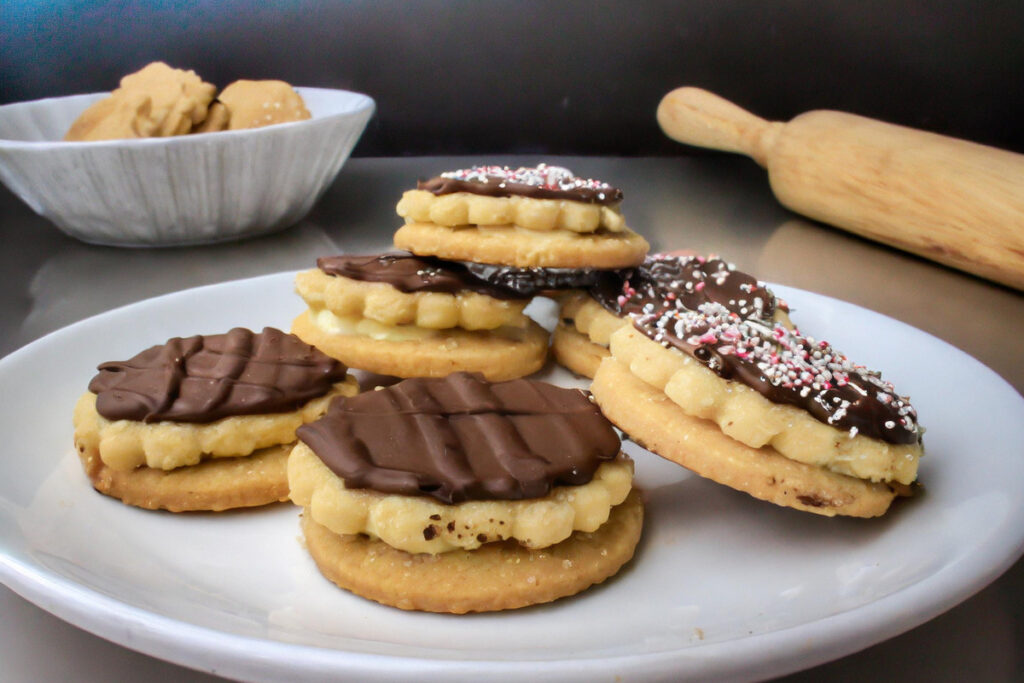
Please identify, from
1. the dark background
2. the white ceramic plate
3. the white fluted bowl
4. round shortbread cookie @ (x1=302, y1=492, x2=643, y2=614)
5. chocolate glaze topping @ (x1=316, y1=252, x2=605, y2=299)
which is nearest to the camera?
the white ceramic plate

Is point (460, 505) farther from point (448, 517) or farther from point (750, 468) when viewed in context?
A: point (750, 468)

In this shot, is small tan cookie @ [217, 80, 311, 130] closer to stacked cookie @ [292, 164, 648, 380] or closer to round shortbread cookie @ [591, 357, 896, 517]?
stacked cookie @ [292, 164, 648, 380]

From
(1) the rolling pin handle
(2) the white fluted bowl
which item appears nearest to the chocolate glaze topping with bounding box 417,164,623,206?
(2) the white fluted bowl

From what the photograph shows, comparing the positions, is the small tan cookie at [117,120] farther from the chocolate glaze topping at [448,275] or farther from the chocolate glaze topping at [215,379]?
the chocolate glaze topping at [215,379]

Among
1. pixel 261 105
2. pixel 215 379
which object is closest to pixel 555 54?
pixel 261 105

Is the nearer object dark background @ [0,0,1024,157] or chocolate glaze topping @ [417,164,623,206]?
chocolate glaze topping @ [417,164,623,206]
